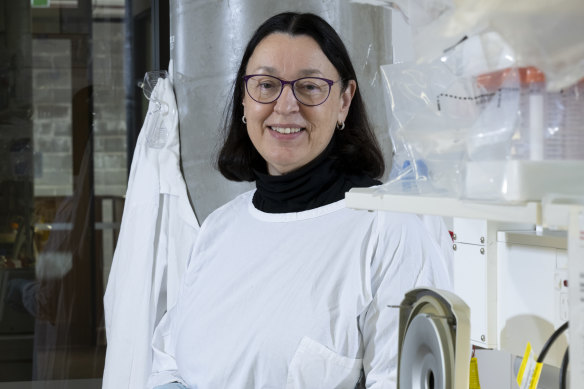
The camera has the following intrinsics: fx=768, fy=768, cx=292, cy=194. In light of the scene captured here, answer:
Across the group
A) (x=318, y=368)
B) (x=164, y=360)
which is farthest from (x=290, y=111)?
(x=164, y=360)

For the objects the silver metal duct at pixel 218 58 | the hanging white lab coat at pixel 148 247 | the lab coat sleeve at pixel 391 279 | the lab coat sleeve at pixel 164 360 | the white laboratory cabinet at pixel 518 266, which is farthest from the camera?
the hanging white lab coat at pixel 148 247

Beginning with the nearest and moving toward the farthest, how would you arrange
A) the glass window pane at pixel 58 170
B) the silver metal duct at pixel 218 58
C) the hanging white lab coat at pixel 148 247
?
the silver metal duct at pixel 218 58 → the hanging white lab coat at pixel 148 247 → the glass window pane at pixel 58 170

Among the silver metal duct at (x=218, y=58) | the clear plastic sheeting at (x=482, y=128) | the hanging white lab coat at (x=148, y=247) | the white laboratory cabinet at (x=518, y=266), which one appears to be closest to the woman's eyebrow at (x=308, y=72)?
the white laboratory cabinet at (x=518, y=266)

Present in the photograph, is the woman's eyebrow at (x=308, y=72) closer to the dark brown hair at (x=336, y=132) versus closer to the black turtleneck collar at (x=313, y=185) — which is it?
the dark brown hair at (x=336, y=132)

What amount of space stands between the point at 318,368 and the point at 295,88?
574 millimetres

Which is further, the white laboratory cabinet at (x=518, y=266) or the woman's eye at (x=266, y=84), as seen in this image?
the woman's eye at (x=266, y=84)

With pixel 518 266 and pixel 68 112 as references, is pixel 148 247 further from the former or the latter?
pixel 518 266

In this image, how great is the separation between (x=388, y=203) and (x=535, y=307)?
37cm

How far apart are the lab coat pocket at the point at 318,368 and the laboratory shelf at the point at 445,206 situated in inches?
26.7

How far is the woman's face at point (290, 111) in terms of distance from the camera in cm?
161

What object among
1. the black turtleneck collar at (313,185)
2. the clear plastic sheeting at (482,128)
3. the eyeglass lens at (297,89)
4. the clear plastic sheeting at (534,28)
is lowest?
the black turtleneck collar at (313,185)

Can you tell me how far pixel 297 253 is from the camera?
5.14ft

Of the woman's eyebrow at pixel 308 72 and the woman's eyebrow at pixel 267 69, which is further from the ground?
the woman's eyebrow at pixel 267 69

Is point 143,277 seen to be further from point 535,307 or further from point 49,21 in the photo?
point 535,307
